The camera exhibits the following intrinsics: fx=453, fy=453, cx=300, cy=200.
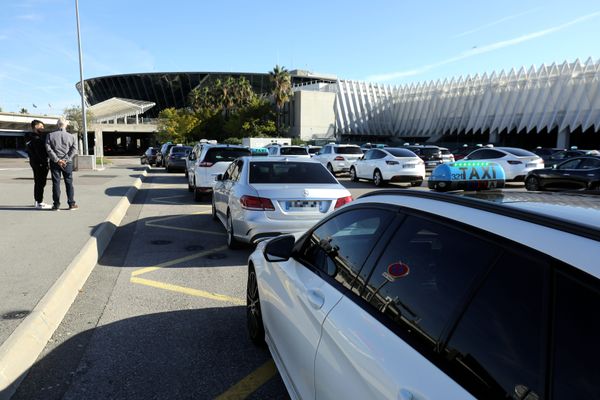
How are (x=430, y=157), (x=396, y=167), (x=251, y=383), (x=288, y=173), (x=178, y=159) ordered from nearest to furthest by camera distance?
(x=251, y=383)
(x=288, y=173)
(x=396, y=167)
(x=430, y=157)
(x=178, y=159)

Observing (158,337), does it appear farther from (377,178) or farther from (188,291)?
(377,178)

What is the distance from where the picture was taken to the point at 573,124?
50469 millimetres

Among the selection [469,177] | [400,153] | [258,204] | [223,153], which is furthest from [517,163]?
[469,177]

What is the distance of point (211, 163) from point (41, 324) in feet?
30.0

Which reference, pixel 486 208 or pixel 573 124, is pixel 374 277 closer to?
pixel 486 208

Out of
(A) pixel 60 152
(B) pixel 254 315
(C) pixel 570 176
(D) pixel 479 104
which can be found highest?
(D) pixel 479 104

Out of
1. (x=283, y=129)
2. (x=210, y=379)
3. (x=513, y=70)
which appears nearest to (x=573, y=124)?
(x=513, y=70)

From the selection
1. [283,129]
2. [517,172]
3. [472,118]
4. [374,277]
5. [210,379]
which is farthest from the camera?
[283,129]

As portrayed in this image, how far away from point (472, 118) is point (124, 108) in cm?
5954

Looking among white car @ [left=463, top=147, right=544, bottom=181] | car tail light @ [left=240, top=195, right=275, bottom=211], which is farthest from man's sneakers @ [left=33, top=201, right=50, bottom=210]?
white car @ [left=463, top=147, right=544, bottom=181]

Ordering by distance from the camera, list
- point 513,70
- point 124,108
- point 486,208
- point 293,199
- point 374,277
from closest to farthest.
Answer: point 486,208, point 374,277, point 293,199, point 513,70, point 124,108

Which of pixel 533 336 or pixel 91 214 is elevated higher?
pixel 533 336

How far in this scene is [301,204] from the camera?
22.0 feet

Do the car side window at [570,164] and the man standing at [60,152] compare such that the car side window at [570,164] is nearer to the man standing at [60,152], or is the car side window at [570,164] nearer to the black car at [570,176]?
the black car at [570,176]
